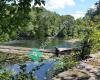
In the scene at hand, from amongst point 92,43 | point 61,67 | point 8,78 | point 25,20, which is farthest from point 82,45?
point 25,20

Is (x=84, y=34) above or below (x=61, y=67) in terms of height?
above

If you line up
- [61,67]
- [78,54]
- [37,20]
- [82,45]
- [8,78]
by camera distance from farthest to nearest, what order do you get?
[82,45] → [78,54] → [61,67] → [8,78] → [37,20]

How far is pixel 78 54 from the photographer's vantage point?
45.7 ft

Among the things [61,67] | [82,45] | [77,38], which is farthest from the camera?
[77,38]

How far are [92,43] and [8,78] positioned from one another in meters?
9.72

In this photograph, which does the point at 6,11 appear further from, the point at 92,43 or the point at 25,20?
the point at 92,43

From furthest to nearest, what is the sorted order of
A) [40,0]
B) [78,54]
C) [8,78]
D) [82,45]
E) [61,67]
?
[82,45]
[78,54]
[61,67]
[8,78]
[40,0]

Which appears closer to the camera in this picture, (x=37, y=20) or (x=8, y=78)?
(x=37, y=20)

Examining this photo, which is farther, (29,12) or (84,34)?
(84,34)

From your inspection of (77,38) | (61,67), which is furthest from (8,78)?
(77,38)

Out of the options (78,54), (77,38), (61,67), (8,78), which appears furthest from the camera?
(77,38)

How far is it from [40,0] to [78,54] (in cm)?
996

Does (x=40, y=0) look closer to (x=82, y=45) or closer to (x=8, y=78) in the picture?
(x=8, y=78)

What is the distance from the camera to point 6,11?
4.27m
